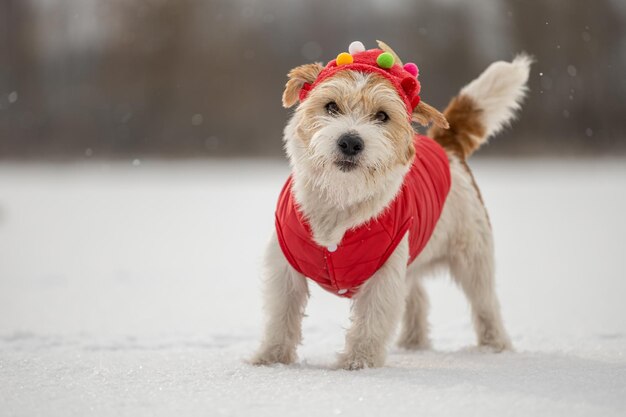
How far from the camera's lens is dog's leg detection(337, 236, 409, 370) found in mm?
3412

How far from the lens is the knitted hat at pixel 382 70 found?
336 centimetres

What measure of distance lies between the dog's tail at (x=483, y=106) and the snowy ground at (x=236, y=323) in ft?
3.97

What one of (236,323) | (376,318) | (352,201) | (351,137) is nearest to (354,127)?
(351,137)

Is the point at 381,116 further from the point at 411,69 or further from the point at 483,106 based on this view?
the point at 483,106

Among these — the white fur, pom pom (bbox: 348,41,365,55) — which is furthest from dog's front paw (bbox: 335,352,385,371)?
the white fur

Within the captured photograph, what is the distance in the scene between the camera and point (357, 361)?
3.39 metres

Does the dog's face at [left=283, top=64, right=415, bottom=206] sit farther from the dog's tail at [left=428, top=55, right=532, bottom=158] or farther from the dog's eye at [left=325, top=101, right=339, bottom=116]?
the dog's tail at [left=428, top=55, right=532, bottom=158]

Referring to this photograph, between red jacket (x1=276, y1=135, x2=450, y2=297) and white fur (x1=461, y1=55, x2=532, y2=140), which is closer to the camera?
red jacket (x1=276, y1=135, x2=450, y2=297)

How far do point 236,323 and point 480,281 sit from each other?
1580mm

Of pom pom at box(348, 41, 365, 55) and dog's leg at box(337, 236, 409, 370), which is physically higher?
pom pom at box(348, 41, 365, 55)

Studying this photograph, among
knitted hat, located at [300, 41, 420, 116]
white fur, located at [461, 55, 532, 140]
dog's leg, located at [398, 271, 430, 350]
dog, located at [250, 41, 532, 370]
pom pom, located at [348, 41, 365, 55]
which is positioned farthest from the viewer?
white fur, located at [461, 55, 532, 140]

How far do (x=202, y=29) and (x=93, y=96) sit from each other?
3.74 meters

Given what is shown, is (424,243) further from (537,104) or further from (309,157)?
(537,104)

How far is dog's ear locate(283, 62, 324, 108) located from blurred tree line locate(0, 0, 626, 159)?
43.4 feet
